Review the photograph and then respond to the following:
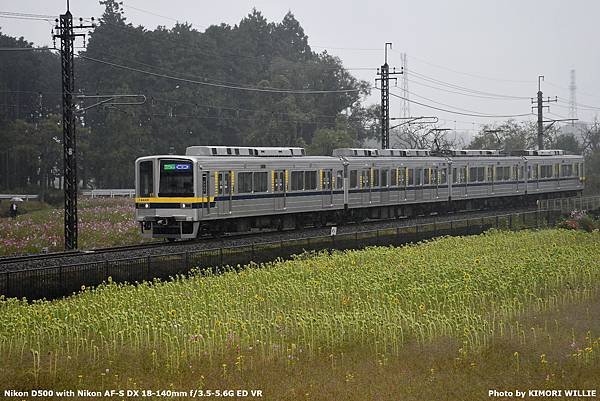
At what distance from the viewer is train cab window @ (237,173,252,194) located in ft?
92.8

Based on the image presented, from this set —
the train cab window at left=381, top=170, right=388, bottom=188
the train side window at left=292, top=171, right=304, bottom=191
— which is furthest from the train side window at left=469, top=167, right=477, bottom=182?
the train side window at left=292, top=171, right=304, bottom=191

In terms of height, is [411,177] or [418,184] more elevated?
[411,177]

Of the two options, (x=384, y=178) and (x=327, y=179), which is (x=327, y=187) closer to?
(x=327, y=179)

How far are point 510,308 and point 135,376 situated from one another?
6.70 metres

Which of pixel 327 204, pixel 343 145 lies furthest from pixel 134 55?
pixel 327 204

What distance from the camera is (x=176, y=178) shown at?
26.4 meters

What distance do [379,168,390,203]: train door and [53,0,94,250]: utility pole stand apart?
47.4ft

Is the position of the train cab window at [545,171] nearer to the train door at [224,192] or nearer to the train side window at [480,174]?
the train side window at [480,174]

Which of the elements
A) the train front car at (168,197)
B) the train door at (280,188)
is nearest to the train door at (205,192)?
the train front car at (168,197)

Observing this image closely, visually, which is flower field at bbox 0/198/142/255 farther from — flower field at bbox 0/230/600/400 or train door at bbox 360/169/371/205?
flower field at bbox 0/230/600/400

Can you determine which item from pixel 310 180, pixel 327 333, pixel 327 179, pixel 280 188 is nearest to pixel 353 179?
pixel 327 179

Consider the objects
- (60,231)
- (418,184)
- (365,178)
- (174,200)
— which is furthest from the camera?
(418,184)

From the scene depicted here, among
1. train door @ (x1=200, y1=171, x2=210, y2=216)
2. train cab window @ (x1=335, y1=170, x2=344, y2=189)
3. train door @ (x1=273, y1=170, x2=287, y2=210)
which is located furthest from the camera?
train cab window @ (x1=335, y1=170, x2=344, y2=189)

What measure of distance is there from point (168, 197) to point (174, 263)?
271 inches
